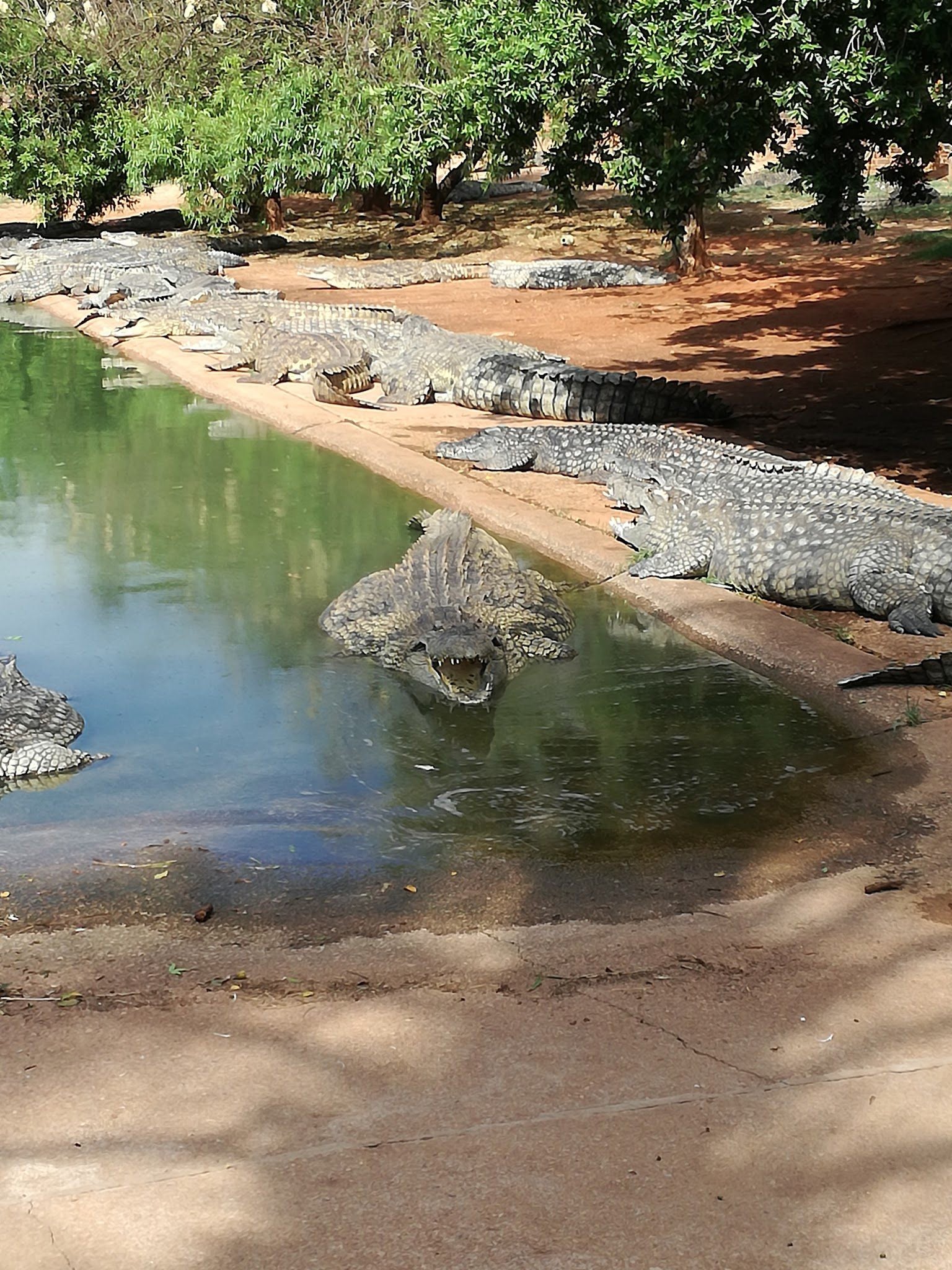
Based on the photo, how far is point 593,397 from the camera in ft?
41.7

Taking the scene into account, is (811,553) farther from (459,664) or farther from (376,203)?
(376,203)

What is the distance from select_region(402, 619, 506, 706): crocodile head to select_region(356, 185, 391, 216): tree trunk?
26.4 meters

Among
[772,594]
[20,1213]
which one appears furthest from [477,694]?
[20,1213]

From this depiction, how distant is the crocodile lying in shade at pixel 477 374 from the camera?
12609mm

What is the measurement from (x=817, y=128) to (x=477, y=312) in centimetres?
1009

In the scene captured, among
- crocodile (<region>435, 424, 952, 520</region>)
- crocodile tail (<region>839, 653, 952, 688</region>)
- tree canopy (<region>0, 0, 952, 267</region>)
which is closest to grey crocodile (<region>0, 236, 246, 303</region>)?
tree canopy (<region>0, 0, 952, 267</region>)

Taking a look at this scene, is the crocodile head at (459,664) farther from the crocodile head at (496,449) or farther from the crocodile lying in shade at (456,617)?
the crocodile head at (496,449)

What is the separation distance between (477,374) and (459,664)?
7262 millimetres

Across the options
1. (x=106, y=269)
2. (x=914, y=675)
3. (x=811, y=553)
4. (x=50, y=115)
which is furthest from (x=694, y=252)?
(x=914, y=675)

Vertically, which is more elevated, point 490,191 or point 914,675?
point 490,191

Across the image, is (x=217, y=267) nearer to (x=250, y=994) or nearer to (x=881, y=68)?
(x=881, y=68)

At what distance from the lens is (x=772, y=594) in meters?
8.12

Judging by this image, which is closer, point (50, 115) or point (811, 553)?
point (811, 553)

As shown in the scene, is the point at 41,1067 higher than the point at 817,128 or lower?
lower
